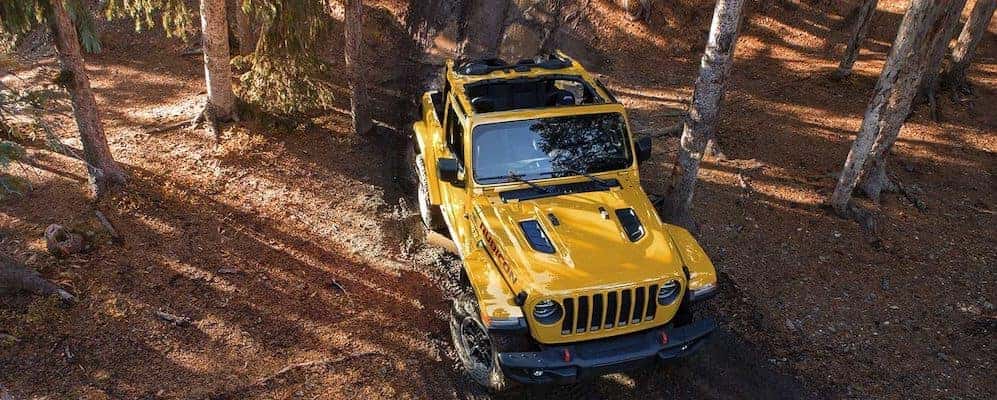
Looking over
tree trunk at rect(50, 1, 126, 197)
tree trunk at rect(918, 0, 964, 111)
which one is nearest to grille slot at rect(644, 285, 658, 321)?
tree trunk at rect(50, 1, 126, 197)

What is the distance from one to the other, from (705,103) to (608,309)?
3407mm

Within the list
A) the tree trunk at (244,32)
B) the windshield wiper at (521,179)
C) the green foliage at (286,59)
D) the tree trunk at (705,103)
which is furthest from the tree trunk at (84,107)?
the tree trunk at (705,103)

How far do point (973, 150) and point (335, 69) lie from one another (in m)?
13.3

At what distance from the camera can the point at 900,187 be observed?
404 inches

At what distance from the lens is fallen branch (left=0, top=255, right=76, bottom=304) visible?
6.71 m

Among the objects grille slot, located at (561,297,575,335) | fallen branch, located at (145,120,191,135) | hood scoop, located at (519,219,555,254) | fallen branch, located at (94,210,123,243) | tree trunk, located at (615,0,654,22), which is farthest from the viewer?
tree trunk, located at (615,0,654,22)

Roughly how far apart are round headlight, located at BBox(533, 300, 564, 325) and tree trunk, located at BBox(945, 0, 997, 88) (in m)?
12.9

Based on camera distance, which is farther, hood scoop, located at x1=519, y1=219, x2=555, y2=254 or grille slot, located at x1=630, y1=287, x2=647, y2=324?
hood scoop, located at x1=519, y1=219, x2=555, y2=254

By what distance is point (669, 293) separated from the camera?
6023 millimetres

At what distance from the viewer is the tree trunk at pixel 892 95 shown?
8211 mm

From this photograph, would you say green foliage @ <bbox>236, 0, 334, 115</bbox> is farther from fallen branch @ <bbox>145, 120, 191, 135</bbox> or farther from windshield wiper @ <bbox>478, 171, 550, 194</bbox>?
windshield wiper @ <bbox>478, 171, 550, 194</bbox>

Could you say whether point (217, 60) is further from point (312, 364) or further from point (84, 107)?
point (312, 364)

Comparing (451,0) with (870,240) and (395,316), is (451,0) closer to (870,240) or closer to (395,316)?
(395,316)

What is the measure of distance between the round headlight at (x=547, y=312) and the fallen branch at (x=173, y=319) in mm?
A: 4015
